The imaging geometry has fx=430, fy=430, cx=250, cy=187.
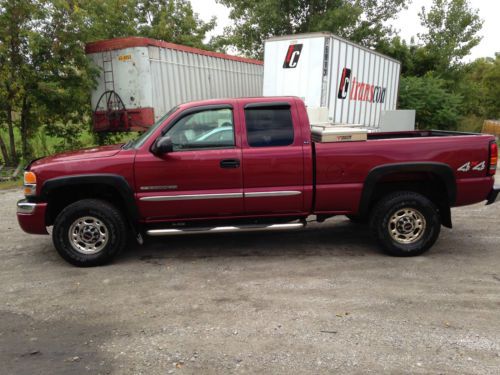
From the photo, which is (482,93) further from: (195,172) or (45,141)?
(195,172)

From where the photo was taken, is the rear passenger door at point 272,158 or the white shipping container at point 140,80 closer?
the rear passenger door at point 272,158

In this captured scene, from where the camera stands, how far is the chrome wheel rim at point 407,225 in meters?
4.90

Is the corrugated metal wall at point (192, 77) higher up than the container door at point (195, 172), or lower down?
higher up

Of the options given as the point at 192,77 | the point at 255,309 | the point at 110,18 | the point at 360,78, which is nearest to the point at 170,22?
the point at 110,18

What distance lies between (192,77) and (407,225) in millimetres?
9343

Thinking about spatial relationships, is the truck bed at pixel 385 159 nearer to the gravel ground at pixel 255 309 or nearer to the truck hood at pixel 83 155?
the gravel ground at pixel 255 309

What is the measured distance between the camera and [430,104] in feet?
63.5

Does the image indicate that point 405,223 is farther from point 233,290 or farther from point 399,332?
point 233,290

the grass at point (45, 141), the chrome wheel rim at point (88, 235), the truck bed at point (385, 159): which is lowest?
the chrome wheel rim at point (88, 235)

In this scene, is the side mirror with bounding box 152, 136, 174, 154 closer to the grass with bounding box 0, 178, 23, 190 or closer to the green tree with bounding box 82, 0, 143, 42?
the grass with bounding box 0, 178, 23, 190

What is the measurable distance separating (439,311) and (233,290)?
1.85 meters

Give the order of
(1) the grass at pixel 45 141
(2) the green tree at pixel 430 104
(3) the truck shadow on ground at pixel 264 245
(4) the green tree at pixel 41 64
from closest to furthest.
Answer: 1. (3) the truck shadow on ground at pixel 264 245
2. (4) the green tree at pixel 41 64
3. (1) the grass at pixel 45 141
4. (2) the green tree at pixel 430 104

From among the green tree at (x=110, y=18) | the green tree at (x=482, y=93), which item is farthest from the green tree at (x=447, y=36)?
the green tree at (x=110, y=18)

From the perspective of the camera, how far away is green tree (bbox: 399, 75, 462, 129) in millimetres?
19281
